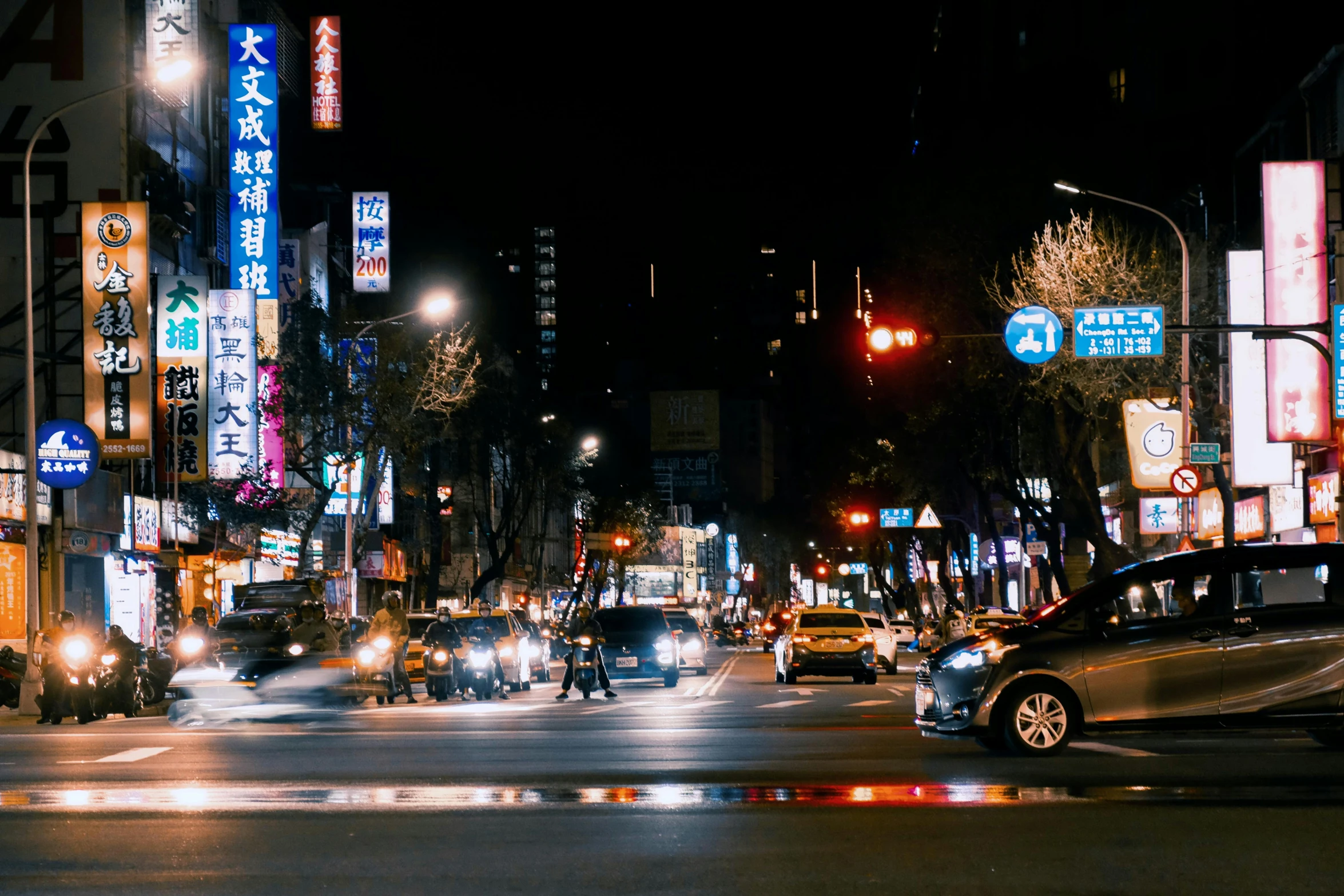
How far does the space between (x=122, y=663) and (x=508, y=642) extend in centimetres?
941

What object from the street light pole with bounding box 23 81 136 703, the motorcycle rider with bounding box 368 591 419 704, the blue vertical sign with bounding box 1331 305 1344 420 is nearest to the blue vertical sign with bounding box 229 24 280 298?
the street light pole with bounding box 23 81 136 703

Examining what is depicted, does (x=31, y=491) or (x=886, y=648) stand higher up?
(x=31, y=491)

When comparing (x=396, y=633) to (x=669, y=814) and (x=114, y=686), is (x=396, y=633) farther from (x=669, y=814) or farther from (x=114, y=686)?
(x=669, y=814)

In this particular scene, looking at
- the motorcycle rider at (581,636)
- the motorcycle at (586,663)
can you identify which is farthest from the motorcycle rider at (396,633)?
the motorcycle at (586,663)

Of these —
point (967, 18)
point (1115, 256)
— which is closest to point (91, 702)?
point (1115, 256)

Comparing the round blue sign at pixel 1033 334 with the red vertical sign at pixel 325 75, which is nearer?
the round blue sign at pixel 1033 334

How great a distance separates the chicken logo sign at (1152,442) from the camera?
40.1 m

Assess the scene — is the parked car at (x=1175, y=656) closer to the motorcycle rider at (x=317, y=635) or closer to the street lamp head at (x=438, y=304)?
the motorcycle rider at (x=317, y=635)

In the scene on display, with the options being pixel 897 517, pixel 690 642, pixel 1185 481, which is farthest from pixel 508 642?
pixel 897 517

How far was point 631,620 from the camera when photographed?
3538cm

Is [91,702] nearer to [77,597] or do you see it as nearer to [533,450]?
[77,597]

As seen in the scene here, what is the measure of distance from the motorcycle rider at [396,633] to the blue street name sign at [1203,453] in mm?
14339

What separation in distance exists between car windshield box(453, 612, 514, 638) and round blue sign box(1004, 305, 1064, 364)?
11585mm

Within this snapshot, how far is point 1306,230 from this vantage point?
33.8 m
